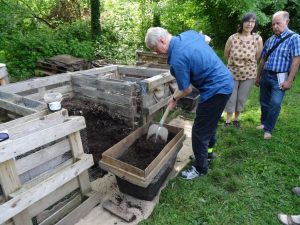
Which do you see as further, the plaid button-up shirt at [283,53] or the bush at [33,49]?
the bush at [33,49]

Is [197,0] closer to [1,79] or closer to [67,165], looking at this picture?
[1,79]

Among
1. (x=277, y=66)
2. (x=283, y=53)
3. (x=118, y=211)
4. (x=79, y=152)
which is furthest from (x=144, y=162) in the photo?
(x=283, y=53)

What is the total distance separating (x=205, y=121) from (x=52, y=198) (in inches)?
72.7

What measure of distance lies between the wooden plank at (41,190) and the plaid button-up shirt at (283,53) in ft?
9.92

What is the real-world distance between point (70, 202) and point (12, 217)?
0.74 metres

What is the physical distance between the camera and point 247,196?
351 cm

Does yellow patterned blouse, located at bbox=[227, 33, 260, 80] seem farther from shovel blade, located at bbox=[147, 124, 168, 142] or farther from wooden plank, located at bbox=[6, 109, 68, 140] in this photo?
wooden plank, located at bbox=[6, 109, 68, 140]

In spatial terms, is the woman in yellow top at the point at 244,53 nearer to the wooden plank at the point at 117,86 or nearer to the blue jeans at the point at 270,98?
the blue jeans at the point at 270,98

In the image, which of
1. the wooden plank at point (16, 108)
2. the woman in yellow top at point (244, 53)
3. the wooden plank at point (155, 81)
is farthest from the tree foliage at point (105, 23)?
the wooden plank at point (155, 81)

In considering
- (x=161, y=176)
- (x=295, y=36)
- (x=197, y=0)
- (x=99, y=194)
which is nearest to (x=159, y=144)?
(x=161, y=176)

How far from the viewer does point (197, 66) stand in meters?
3.07

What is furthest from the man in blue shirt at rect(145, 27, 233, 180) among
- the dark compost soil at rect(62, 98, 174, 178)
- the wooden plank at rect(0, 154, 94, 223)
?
the wooden plank at rect(0, 154, 94, 223)

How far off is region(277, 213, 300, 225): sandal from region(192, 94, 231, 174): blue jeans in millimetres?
1058

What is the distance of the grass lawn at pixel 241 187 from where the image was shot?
3.21 metres
